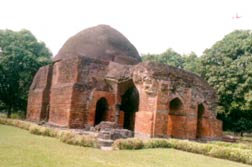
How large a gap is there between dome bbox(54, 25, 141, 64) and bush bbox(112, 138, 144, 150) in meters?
9.22

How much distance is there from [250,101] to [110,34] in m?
9.77

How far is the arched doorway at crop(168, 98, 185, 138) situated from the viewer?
15062 millimetres

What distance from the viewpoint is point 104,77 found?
16.7 m

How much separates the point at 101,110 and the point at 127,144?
22.1 ft

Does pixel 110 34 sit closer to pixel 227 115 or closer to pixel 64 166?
pixel 227 115

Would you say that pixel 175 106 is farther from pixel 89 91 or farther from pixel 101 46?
pixel 101 46

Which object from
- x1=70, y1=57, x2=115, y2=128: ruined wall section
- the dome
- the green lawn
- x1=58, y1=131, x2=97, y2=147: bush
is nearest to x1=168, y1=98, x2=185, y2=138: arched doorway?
x1=70, y1=57, x2=115, y2=128: ruined wall section

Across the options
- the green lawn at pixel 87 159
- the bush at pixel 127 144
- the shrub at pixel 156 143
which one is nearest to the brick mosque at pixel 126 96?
the shrub at pixel 156 143

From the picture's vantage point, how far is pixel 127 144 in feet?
33.9

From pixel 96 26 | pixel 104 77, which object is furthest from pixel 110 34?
pixel 104 77

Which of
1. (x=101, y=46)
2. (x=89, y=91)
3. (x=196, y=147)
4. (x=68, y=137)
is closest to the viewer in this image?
(x=68, y=137)

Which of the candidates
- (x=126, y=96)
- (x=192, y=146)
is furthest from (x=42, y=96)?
(x=192, y=146)

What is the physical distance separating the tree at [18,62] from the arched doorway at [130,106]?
8.81 m

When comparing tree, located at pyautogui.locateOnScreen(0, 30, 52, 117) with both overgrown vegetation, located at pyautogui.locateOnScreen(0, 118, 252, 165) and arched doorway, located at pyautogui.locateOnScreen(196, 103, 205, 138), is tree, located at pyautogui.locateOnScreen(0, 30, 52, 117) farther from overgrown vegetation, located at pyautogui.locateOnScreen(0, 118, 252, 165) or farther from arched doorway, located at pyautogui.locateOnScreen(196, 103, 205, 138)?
overgrown vegetation, located at pyautogui.locateOnScreen(0, 118, 252, 165)
